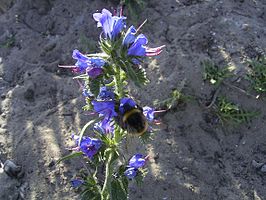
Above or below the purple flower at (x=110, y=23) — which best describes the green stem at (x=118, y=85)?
below

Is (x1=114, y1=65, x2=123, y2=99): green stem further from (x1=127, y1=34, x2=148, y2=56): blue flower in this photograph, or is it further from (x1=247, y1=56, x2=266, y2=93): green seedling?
(x1=247, y1=56, x2=266, y2=93): green seedling

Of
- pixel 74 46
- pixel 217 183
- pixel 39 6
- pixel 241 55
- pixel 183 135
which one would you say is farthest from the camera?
pixel 39 6

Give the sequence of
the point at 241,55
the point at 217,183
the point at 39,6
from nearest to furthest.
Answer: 1. the point at 217,183
2. the point at 241,55
3. the point at 39,6

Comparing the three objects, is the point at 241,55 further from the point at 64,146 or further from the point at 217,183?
the point at 64,146

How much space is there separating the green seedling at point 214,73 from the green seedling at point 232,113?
20cm

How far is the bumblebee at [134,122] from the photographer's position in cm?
250

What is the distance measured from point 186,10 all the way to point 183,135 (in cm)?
159

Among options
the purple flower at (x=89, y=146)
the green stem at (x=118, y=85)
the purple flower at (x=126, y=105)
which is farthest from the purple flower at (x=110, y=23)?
the purple flower at (x=89, y=146)

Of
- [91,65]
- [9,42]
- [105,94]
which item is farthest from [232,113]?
[9,42]

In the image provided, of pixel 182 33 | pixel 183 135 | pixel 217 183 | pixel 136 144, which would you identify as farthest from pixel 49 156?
pixel 182 33

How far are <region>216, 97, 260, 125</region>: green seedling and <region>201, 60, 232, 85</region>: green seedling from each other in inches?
8.0

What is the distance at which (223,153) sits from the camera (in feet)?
13.3

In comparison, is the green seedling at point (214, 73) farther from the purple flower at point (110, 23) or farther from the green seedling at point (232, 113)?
the purple flower at point (110, 23)

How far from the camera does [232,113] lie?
4.20 metres
